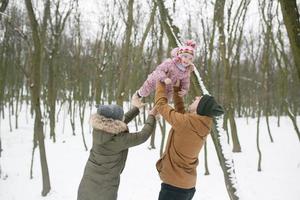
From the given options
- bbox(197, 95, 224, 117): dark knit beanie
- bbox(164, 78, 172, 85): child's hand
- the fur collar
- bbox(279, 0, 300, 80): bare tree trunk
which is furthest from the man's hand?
bbox(279, 0, 300, 80): bare tree trunk

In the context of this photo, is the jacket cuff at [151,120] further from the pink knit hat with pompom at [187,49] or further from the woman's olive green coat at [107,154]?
the pink knit hat with pompom at [187,49]

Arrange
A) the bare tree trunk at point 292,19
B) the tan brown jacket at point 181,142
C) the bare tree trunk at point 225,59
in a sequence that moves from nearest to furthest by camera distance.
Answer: the tan brown jacket at point 181,142 < the bare tree trunk at point 292,19 < the bare tree trunk at point 225,59

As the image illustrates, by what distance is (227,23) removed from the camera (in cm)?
1328

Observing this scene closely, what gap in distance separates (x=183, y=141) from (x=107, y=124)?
0.69 m

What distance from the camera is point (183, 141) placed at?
3055 mm

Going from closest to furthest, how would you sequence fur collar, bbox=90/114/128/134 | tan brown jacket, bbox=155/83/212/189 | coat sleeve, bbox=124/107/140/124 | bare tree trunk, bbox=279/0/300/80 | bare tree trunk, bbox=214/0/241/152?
tan brown jacket, bbox=155/83/212/189
fur collar, bbox=90/114/128/134
coat sleeve, bbox=124/107/140/124
bare tree trunk, bbox=279/0/300/80
bare tree trunk, bbox=214/0/241/152

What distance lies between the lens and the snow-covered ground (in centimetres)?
1037

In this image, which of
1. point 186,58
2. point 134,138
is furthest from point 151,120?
point 186,58

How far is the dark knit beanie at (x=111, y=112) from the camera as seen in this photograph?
10.6ft

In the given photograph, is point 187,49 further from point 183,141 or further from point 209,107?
point 183,141

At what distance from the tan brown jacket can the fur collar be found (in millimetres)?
401

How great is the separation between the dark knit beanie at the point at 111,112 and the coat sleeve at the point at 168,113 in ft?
1.27

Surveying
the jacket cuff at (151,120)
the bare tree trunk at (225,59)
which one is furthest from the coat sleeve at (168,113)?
the bare tree trunk at (225,59)

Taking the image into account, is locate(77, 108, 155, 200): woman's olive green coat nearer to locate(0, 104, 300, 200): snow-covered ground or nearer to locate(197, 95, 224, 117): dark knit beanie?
locate(197, 95, 224, 117): dark knit beanie
